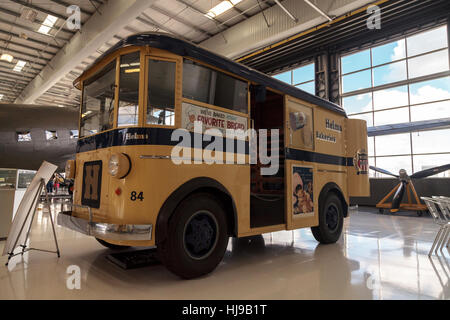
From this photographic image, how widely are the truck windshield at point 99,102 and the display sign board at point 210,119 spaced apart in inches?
34.0

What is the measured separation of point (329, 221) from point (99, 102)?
439cm

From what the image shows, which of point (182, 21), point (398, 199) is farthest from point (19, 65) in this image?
point (398, 199)

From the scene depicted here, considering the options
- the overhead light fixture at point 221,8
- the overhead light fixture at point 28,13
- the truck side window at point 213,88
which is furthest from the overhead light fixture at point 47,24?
the truck side window at point 213,88

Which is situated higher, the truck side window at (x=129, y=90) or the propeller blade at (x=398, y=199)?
the truck side window at (x=129, y=90)

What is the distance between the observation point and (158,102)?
310 cm

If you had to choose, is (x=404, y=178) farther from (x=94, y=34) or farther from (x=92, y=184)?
(x=94, y=34)

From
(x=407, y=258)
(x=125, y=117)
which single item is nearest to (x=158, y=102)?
(x=125, y=117)

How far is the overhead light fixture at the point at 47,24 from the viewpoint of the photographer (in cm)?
1147

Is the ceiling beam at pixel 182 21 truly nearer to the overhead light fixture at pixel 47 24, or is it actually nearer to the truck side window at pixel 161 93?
the overhead light fixture at pixel 47 24

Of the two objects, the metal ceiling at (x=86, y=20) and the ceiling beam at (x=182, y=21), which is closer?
the metal ceiling at (x=86, y=20)

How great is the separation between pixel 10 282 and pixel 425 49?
15455mm

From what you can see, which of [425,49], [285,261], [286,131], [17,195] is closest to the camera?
[285,261]
